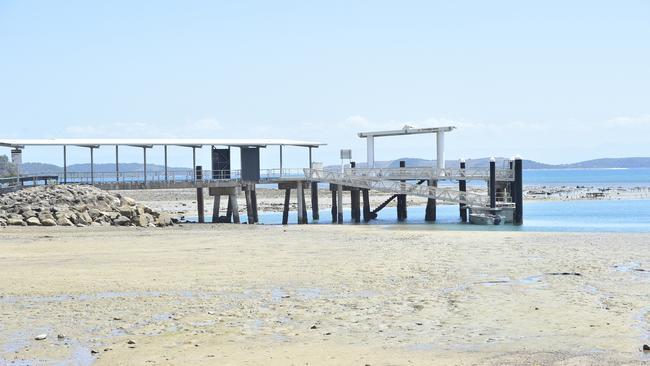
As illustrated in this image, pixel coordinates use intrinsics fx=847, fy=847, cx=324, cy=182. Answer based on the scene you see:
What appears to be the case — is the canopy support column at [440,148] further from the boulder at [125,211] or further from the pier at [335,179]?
the boulder at [125,211]

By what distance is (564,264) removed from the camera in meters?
23.1

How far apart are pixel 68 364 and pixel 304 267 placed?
11143mm

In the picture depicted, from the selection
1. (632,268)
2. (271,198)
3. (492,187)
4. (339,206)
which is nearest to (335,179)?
(339,206)

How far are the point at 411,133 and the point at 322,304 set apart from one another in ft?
118

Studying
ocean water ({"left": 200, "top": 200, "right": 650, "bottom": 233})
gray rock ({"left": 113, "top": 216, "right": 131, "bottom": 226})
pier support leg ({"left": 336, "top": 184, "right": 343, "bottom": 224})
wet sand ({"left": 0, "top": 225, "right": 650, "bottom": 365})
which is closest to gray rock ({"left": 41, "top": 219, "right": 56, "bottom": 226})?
gray rock ({"left": 113, "top": 216, "right": 131, "bottom": 226})

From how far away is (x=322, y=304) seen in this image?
16.7m

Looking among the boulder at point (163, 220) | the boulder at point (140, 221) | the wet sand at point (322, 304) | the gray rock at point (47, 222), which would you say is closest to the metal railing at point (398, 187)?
the boulder at point (163, 220)

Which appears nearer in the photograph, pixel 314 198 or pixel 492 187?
pixel 492 187

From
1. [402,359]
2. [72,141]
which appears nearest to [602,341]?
[402,359]

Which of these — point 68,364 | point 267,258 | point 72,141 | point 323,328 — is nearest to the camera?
point 68,364

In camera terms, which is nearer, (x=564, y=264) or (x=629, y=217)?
(x=564, y=264)

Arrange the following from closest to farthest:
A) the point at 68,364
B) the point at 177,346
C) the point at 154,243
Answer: the point at 68,364, the point at 177,346, the point at 154,243

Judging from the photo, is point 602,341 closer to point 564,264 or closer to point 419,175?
point 564,264

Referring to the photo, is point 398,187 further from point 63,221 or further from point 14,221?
point 14,221
